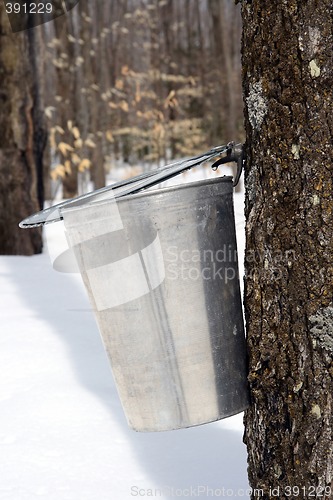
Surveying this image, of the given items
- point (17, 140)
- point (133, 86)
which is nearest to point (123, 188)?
point (17, 140)

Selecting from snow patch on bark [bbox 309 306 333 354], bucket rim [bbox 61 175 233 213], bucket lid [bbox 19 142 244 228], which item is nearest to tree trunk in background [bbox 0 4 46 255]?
A: bucket lid [bbox 19 142 244 228]

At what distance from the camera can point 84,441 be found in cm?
203

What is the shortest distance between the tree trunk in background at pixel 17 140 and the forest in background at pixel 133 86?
128 centimetres

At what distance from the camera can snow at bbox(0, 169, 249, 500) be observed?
1.79 meters

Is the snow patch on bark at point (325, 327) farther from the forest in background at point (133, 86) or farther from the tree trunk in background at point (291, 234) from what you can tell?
the forest in background at point (133, 86)

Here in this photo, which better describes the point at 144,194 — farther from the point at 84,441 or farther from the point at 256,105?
the point at 84,441

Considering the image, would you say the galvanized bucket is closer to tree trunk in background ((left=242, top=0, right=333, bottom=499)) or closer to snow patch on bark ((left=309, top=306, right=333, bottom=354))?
tree trunk in background ((left=242, top=0, right=333, bottom=499))

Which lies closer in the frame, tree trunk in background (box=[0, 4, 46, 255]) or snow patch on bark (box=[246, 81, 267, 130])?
snow patch on bark (box=[246, 81, 267, 130])

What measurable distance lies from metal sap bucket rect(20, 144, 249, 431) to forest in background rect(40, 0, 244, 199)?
4.99 m

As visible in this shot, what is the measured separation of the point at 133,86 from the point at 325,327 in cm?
1681

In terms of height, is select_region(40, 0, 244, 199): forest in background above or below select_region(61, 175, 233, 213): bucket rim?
below

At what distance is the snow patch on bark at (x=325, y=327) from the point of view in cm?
133

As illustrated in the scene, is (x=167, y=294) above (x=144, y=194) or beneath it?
beneath

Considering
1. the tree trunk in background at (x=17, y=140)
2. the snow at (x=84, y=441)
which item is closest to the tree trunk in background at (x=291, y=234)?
the snow at (x=84, y=441)
